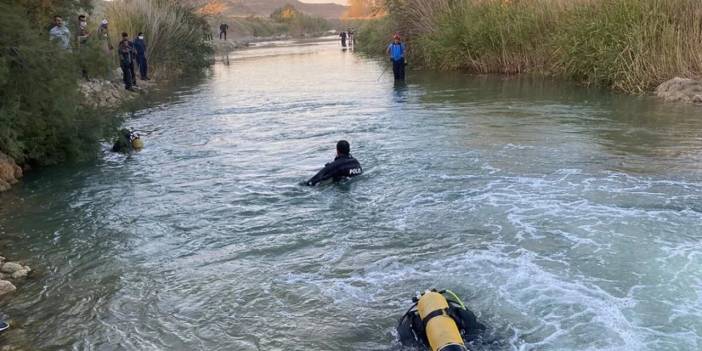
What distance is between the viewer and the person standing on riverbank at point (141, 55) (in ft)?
79.9

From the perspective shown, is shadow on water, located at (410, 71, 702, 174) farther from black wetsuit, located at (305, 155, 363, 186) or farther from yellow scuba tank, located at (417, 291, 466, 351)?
yellow scuba tank, located at (417, 291, 466, 351)

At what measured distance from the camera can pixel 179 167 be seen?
1114cm

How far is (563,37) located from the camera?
63.5 ft

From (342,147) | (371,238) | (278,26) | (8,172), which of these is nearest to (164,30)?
(8,172)

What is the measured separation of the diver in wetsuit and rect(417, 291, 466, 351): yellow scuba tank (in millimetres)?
4788

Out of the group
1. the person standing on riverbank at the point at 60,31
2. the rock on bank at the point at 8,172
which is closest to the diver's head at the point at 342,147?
the rock on bank at the point at 8,172

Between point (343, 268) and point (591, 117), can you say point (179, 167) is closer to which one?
point (343, 268)

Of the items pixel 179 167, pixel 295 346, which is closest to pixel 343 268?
pixel 295 346

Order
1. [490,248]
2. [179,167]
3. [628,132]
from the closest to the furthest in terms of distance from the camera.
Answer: [490,248], [179,167], [628,132]

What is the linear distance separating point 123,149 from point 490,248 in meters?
8.44

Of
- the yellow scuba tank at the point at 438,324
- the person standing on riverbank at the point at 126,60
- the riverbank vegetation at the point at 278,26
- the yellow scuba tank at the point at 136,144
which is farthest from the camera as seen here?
the riverbank vegetation at the point at 278,26

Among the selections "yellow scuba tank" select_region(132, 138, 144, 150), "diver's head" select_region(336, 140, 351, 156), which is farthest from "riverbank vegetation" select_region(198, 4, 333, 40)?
"diver's head" select_region(336, 140, 351, 156)

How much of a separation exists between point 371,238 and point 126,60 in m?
17.8

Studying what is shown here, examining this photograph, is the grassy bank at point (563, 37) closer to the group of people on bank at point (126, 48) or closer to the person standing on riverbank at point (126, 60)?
the group of people on bank at point (126, 48)
